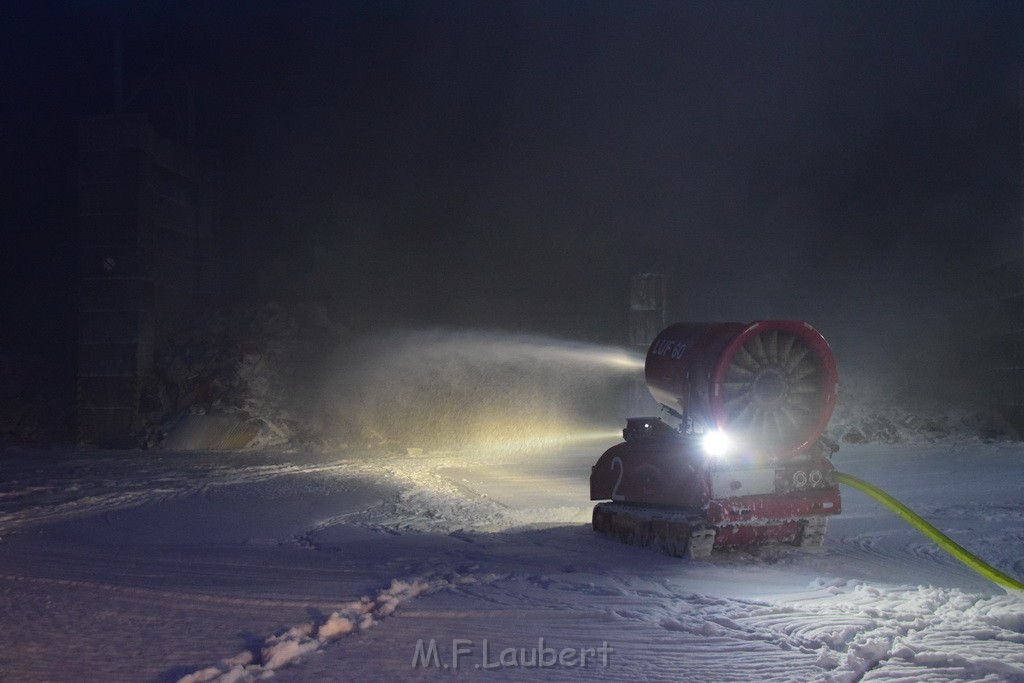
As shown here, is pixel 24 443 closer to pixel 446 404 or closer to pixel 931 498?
pixel 446 404

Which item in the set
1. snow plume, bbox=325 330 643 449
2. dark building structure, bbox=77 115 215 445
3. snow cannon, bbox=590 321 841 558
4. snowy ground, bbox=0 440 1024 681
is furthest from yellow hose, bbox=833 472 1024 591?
dark building structure, bbox=77 115 215 445

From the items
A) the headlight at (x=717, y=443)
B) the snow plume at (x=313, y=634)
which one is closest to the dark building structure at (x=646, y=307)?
the headlight at (x=717, y=443)

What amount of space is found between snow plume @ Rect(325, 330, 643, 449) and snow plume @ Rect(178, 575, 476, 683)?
12.3 meters

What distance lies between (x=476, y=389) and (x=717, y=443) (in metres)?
13.3

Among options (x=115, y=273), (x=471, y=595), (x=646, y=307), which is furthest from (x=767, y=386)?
(x=115, y=273)

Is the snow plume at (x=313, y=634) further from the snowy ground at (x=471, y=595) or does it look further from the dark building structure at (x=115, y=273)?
the dark building structure at (x=115, y=273)

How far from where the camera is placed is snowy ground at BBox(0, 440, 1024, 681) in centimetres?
410

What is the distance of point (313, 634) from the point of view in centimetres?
457

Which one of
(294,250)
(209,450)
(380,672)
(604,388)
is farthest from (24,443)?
(380,672)

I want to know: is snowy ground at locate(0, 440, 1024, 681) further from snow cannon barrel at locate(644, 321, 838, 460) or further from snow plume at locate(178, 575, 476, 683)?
snow cannon barrel at locate(644, 321, 838, 460)

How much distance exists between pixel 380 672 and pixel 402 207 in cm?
1879

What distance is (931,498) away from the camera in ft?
31.0

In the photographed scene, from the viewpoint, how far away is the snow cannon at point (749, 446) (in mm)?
6332

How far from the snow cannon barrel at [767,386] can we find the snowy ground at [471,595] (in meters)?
1.04
